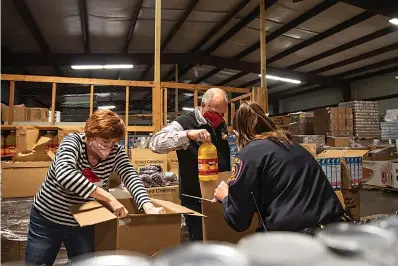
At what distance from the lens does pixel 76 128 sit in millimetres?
4828

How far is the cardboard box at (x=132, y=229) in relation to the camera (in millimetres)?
1215

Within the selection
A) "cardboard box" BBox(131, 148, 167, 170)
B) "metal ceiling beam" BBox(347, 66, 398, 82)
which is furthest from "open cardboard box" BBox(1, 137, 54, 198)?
"metal ceiling beam" BBox(347, 66, 398, 82)

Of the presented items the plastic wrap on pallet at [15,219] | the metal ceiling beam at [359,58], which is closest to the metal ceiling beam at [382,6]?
the metal ceiling beam at [359,58]

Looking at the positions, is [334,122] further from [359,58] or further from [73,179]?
[73,179]

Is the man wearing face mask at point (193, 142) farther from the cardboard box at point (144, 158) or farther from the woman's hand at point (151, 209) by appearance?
the cardboard box at point (144, 158)

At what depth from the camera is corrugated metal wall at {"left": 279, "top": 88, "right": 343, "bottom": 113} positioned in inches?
479

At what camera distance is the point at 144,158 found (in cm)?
406

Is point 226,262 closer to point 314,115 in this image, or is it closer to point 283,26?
point 283,26

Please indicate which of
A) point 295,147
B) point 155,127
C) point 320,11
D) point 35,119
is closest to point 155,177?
point 155,127

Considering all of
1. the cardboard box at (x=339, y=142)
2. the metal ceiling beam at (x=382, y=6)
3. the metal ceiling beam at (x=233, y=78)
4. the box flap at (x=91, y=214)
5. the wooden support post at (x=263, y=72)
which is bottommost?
the box flap at (x=91, y=214)

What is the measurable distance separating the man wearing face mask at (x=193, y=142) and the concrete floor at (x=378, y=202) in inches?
151

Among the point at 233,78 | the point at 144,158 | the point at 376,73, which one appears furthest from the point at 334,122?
the point at 144,158

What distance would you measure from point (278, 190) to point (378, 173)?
7035 mm

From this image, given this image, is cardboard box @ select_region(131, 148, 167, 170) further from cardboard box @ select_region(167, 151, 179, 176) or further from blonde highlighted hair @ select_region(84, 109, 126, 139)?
blonde highlighted hair @ select_region(84, 109, 126, 139)
